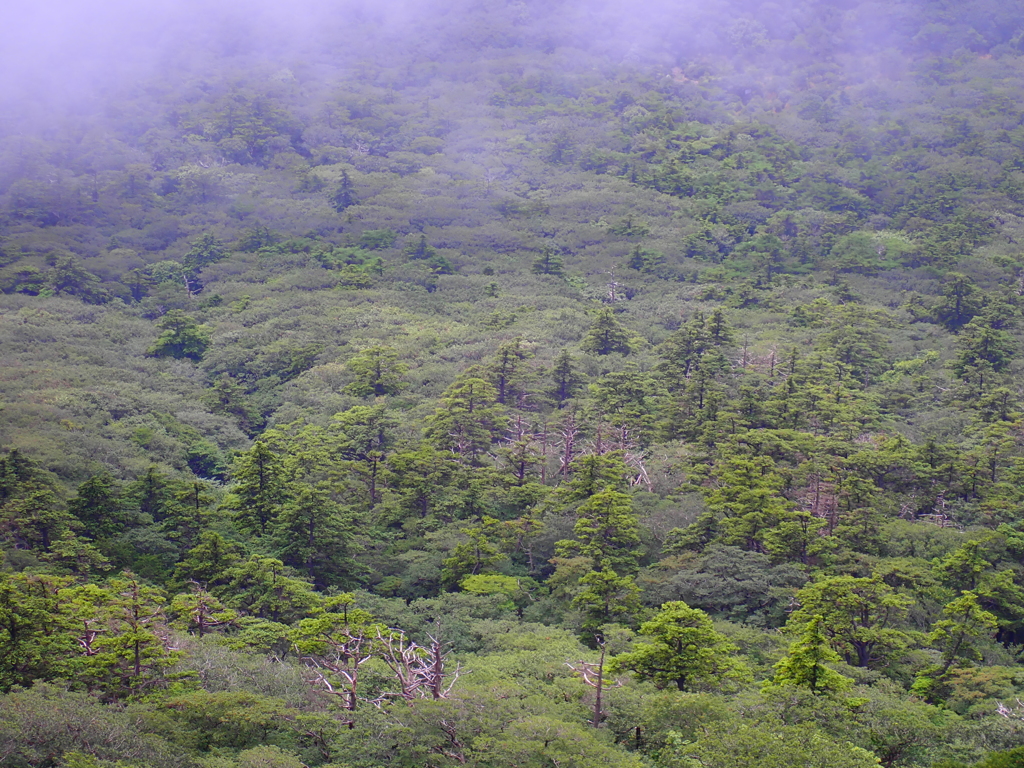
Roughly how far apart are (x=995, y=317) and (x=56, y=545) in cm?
4819

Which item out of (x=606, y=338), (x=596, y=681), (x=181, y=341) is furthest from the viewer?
(x=181, y=341)

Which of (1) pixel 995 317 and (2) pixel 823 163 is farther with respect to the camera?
(2) pixel 823 163

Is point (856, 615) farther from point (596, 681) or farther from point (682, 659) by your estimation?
point (596, 681)

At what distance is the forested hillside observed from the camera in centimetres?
2081

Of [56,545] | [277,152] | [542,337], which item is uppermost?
[277,152]

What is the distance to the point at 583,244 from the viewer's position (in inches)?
3091

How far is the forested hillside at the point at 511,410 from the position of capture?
2081 cm

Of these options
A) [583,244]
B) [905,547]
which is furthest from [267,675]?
[583,244]

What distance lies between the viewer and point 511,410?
147 ft

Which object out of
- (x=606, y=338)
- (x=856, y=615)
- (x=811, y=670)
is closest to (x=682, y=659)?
(x=811, y=670)

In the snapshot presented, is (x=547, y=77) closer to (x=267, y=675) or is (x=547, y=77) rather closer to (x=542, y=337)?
(x=542, y=337)

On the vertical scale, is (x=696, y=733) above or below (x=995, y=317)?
below

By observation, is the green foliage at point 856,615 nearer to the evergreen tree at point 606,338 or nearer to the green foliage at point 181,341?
the evergreen tree at point 606,338

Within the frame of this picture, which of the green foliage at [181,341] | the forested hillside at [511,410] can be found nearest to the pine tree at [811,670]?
the forested hillside at [511,410]
